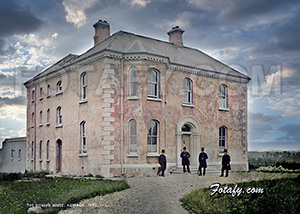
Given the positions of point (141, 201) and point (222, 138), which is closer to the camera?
point (141, 201)

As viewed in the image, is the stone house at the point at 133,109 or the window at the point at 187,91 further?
the window at the point at 187,91

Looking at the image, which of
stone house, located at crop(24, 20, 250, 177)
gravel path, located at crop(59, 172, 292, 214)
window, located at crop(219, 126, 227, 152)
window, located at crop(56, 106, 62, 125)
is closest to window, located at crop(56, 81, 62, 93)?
stone house, located at crop(24, 20, 250, 177)

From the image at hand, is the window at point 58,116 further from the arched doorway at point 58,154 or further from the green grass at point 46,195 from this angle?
the green grass at point 46,195

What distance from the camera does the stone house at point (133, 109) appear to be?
74.0ft

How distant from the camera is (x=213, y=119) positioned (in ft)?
91.8

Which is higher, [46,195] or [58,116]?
[58,116]

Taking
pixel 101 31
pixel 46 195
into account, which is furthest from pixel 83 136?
pixel 46 195

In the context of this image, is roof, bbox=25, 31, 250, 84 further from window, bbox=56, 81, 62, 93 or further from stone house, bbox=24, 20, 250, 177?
window, bbox=56, 81, 62, 93

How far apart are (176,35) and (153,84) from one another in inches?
337

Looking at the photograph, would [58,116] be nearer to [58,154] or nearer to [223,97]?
[58,154]

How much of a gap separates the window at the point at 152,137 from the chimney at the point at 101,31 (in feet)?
28.5

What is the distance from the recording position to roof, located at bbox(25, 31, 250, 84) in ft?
78.3

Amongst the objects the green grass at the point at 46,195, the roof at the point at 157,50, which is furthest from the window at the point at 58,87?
the green grass at the point at 46,195

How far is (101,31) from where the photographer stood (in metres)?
28.3
